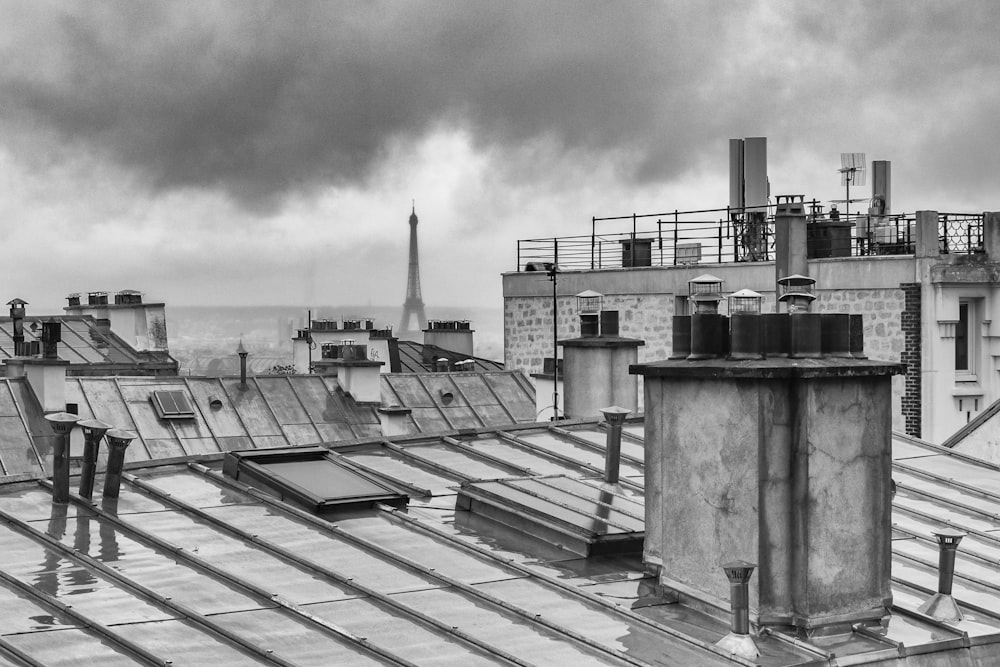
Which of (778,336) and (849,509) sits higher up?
(778,336)

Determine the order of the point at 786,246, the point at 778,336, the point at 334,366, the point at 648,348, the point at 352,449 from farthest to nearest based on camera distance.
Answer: the point at 334,366 → the point at 648,348 → the point at 786,246 → the point at 352,449 → the point at 778,336

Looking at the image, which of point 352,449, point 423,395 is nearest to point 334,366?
point 423,395

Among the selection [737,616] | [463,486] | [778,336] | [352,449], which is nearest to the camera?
[737,616]

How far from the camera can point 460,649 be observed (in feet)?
34.0

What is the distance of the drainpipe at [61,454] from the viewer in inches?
511

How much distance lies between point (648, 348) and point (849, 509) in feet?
91.8

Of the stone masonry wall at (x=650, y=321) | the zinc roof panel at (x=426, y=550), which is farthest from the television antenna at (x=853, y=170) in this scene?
the zinc roof panel at (x=426, y=550)

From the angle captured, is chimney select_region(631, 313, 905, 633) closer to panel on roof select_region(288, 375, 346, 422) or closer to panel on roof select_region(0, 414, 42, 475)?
panel on roof select_region(0, 414, 42, 475)

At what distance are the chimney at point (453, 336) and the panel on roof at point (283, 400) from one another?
81.6ft

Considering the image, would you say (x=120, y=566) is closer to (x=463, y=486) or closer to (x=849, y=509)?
(x=463, y=486)

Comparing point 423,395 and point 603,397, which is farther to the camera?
point 423,395

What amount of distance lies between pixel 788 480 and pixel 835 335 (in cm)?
120

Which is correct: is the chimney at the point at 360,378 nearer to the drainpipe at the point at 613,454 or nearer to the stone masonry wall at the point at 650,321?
the stone masonry wall at the point at 650,321

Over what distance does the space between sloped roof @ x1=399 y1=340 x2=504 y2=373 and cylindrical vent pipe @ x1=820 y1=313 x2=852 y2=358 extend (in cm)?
4363
